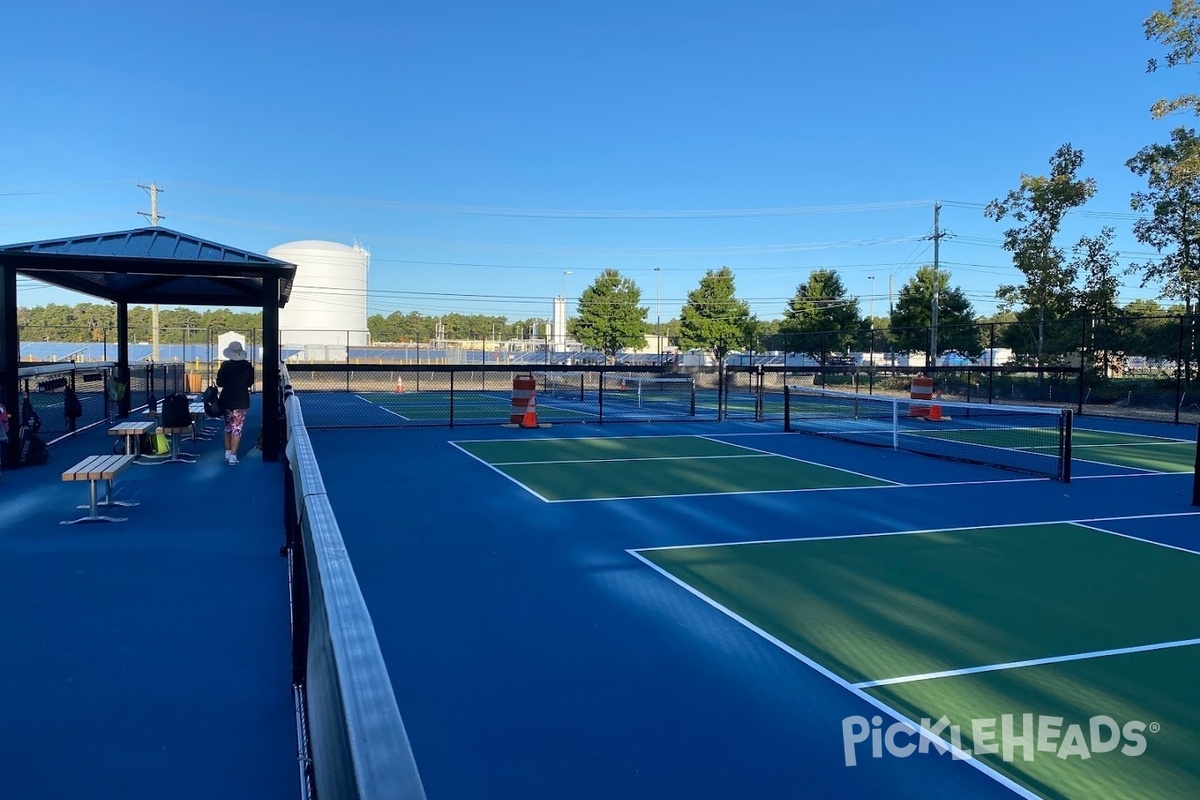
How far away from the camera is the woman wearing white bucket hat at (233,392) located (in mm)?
13305

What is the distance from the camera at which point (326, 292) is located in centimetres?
6550

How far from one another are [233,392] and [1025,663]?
1184cm

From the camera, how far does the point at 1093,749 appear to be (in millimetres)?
4461

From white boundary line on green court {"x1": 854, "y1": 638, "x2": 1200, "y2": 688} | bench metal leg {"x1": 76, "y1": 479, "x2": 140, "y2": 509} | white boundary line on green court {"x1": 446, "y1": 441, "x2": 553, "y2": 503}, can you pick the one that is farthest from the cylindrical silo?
white boundary line on green court {"x1": 854, "y1": 638, "x2": 1200, "y2": 688}

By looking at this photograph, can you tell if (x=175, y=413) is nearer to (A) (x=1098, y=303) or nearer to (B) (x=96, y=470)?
(B) (x=96, y=470)

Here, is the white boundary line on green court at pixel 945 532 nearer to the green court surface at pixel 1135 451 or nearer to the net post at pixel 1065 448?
the net post at pixel 1065 448

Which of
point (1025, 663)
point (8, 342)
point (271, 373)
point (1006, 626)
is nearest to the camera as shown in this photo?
point (1025, 663)

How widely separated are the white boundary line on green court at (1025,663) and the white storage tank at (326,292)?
2344 inches

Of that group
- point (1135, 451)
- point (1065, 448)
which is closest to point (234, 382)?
point (1065, 448)

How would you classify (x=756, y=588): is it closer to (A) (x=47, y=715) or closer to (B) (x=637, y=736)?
(B) (x=637, y=736)

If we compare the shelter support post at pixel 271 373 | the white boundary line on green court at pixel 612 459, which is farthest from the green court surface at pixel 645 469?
the shelter support post at pixel 271 373

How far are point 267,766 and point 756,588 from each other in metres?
4.35

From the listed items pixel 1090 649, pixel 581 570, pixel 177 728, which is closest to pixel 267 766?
pixel 177 728

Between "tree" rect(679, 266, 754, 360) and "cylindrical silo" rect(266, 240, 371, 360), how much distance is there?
2406 centimetres
